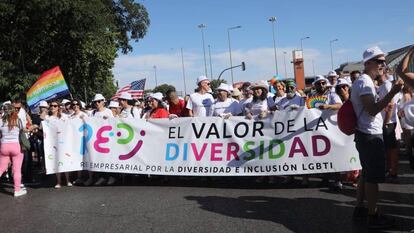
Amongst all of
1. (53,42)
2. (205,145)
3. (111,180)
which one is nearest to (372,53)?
(205,145)

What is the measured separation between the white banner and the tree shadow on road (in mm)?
820

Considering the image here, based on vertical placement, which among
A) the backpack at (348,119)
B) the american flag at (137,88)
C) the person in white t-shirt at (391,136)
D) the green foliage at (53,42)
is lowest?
the person in white t-shirt at (391,136)

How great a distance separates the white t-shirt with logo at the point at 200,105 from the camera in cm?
817

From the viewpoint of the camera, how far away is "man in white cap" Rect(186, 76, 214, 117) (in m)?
8.18

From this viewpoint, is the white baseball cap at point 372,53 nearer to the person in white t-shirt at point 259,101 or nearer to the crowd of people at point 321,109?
the crowd of people at point 321,109

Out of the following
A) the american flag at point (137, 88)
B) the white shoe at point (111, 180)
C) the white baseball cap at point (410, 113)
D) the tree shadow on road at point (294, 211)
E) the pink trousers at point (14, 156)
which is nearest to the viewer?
the white baseball cap at point (410, 113)

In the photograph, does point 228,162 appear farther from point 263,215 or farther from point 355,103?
point 355,103

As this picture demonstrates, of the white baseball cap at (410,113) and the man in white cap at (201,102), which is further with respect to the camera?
the man in white cap at (201,102)

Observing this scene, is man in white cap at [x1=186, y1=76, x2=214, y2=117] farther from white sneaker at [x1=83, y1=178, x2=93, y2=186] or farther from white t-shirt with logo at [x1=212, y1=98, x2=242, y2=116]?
white sneaker at [x1=83, y1=178, x2=93, y2=186]

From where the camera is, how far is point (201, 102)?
8203 millimetres

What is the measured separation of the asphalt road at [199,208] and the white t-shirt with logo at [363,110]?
1045 millimetres

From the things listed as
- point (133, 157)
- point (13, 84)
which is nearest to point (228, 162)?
point (133, 157)

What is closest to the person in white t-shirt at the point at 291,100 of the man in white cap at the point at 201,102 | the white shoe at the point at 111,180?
the man in white cap at the point at 201,102

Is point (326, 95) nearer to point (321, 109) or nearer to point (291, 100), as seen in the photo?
point (291, 100)
